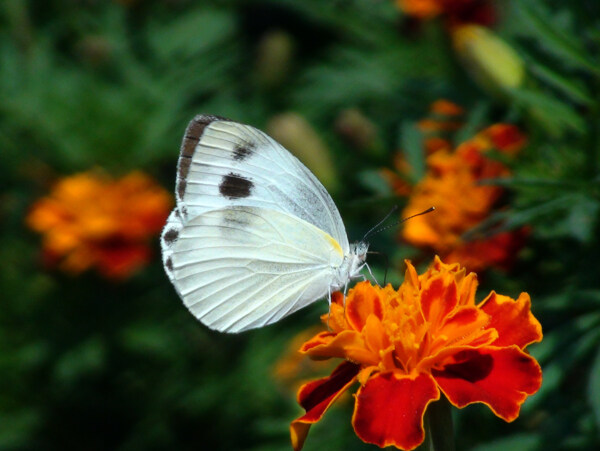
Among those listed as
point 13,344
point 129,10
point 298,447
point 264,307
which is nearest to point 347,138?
point 264,307

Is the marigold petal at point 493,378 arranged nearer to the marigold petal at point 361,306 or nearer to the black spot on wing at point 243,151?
the marigold petal at point 361,306

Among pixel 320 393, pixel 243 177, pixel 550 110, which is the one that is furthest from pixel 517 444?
pixel 243 177

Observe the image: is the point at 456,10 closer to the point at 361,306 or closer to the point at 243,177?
the point at 243,177

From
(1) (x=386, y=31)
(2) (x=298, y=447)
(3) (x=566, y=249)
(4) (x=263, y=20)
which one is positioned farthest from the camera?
(4) (x=263, y=20)

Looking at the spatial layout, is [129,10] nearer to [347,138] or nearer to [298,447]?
[347,138]

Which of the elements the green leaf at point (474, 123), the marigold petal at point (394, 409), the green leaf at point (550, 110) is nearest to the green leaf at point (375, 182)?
the green leaf at point (474, 123)

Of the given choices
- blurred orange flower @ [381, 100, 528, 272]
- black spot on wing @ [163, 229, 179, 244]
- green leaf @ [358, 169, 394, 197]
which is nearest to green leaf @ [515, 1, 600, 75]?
blurred orange flower @ [381, 100, 528, 272]
